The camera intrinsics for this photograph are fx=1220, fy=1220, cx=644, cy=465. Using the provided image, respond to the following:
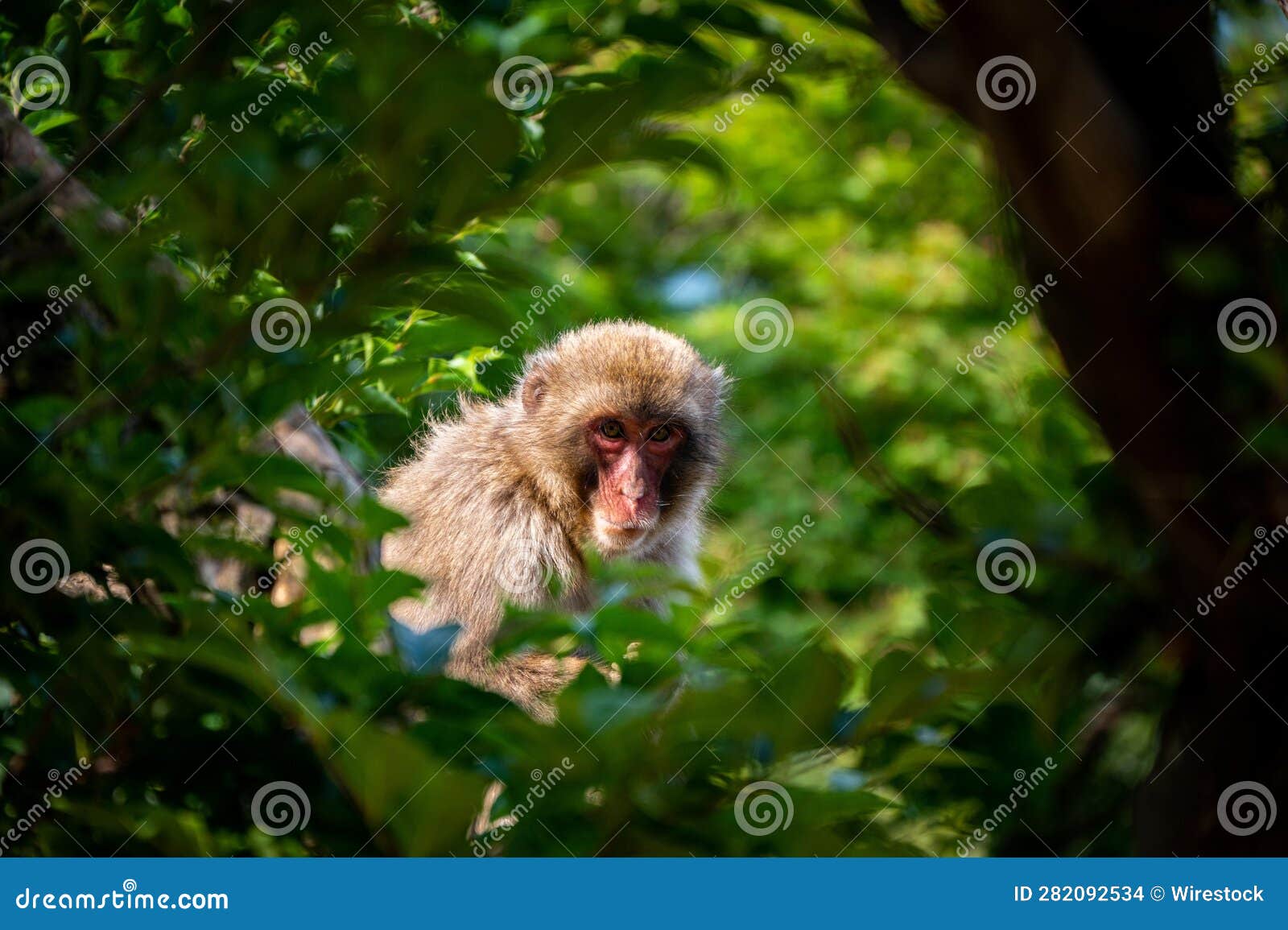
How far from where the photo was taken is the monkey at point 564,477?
4855mm

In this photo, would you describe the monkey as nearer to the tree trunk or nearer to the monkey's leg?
the monkey's leg

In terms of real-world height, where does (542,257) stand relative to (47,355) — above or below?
above

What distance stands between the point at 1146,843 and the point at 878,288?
863 cm

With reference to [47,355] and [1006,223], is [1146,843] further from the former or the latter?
[47,355]

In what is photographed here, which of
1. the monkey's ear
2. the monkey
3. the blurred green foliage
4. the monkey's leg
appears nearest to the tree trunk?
the blurred green foliage

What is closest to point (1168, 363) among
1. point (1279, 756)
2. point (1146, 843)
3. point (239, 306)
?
point (1279, 756)

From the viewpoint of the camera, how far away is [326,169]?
57.2 inches

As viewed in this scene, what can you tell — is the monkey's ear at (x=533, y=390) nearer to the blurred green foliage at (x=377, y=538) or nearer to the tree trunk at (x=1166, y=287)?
the blurred green foliage at (x=377, y=538)

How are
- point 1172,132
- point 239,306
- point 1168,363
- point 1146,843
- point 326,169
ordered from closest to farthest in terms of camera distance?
point 326,169 < point 239,306 < point 1168,363 < point 1172,132 < point 1146,843

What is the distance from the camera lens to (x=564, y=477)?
5094mm

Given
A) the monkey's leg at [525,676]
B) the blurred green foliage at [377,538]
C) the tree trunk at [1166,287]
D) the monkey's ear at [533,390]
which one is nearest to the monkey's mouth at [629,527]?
the monkey's ear at [533,390]

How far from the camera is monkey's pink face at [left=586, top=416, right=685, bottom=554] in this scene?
16.0ft

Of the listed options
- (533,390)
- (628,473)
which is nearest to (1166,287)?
(628,473)

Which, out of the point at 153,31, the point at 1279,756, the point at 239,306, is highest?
the point at 1279,756
